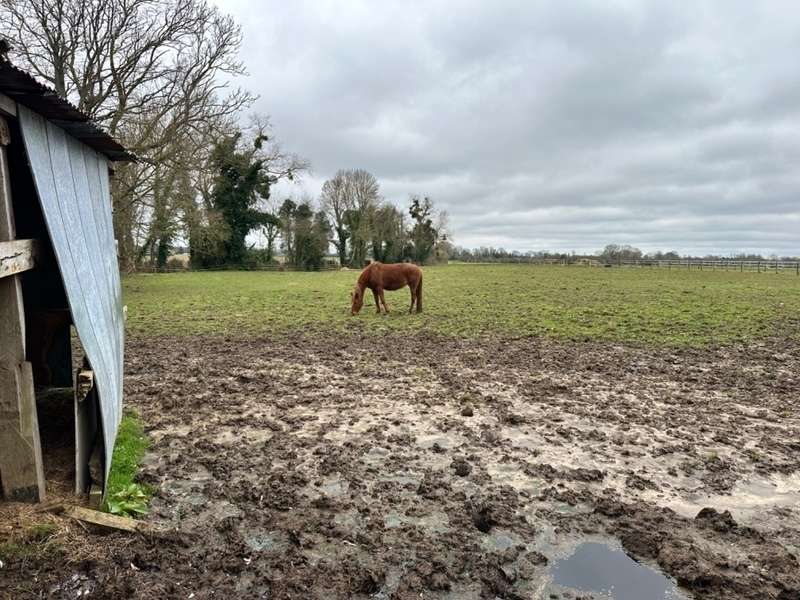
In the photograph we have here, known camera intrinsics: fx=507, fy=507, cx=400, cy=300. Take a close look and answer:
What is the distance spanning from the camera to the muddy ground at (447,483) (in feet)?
9.70

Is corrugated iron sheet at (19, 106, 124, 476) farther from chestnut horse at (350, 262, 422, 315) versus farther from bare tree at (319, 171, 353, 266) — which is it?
bare tree at (319, 171, 353, 266)

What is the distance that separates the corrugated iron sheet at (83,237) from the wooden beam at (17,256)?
0.70ft

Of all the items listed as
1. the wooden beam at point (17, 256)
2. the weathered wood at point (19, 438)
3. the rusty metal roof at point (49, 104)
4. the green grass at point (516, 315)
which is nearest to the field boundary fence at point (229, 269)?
the green grass at point (516, 315)

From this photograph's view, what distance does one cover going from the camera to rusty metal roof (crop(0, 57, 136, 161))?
2.71m

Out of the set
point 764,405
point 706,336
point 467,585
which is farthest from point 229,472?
point 706,336

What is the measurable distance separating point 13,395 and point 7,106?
5.65 feet

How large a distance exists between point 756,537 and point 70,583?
424 centimetres

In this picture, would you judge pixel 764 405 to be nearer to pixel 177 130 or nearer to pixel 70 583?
pixel 70 583

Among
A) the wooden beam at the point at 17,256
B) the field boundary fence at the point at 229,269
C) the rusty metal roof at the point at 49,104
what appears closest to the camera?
the rusty metal roof at the point at 49,104

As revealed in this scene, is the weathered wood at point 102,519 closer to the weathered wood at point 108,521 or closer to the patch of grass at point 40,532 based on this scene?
the weathered wood at point 108,521

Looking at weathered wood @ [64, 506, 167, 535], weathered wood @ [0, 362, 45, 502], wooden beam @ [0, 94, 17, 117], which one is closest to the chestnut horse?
weathered wood @ [64, 506, 167, 535]

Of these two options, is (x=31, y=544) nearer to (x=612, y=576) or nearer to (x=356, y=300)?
(x=612, y=576)

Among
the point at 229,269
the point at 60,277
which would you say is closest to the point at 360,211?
the point at 229,269

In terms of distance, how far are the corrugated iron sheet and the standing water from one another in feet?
10.7
